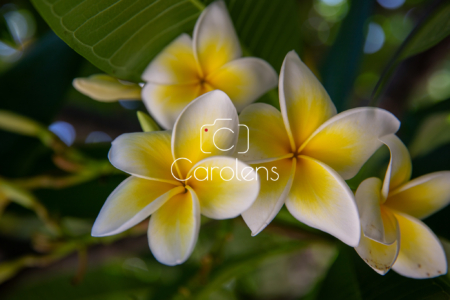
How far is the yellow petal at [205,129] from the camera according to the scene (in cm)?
38

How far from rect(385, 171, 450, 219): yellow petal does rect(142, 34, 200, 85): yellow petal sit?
383 mm

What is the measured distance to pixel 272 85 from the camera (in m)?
0.56

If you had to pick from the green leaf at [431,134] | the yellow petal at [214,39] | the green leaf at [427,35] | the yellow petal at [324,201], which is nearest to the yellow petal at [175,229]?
the yellow petal at [324,201]

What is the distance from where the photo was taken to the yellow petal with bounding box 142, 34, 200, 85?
55cm

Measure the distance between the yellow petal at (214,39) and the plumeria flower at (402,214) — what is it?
299 millimetres

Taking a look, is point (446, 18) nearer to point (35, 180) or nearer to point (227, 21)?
point (227, 21)

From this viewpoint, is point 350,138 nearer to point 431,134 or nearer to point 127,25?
point 127,25

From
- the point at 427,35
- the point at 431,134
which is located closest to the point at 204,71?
the point at 427,35

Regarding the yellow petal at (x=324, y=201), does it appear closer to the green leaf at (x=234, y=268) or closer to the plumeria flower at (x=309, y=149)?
the plumeria flower at (x=309, y=149)

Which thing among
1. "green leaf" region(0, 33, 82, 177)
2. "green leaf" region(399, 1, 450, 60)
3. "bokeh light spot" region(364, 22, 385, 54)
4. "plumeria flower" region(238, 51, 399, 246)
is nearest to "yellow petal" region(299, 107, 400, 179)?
"plumeria flower" region(238, 51, 399, 246)

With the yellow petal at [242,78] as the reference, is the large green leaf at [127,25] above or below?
above

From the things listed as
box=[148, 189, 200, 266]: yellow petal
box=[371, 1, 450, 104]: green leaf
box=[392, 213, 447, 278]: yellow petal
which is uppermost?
box=[371, 1, 450, 104]: green leaf

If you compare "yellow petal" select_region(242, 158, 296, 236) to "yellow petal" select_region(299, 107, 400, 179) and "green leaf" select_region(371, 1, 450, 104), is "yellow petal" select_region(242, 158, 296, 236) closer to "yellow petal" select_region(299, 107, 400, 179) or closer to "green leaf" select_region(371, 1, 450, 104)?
"yellow petal" select_region(299, 107, 400, 179)

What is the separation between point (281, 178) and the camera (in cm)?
41
